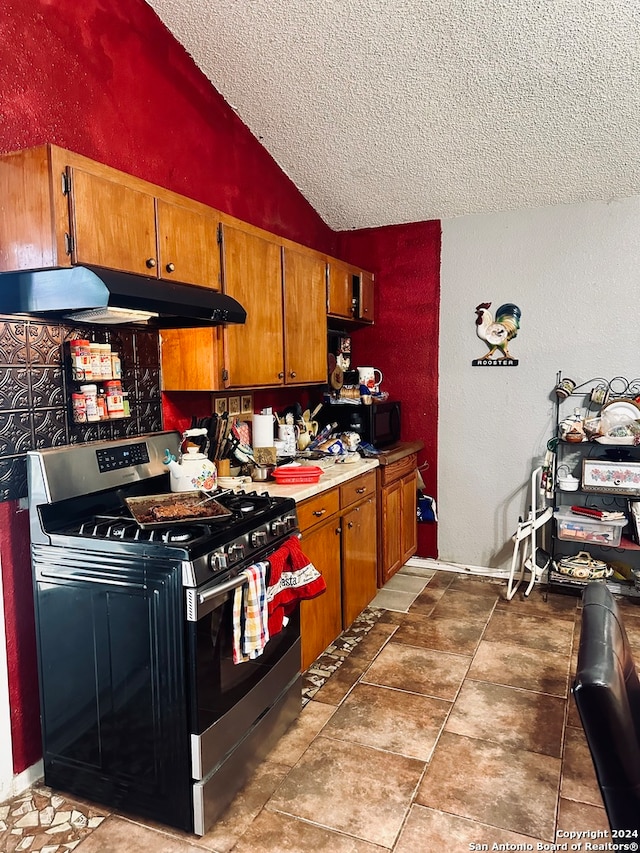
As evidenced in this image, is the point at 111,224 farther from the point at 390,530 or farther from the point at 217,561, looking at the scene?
the point at 390,530

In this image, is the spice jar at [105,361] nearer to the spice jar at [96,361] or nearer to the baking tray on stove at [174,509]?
the spice jar at [96,361]

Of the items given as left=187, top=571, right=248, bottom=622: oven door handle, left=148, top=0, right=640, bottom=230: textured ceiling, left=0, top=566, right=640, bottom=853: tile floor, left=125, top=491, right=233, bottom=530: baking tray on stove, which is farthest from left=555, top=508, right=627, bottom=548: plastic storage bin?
left=187, top=571, right=248, bottom=622: oven door handle

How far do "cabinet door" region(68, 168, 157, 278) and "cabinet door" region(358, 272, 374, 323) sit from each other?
208 centimetres

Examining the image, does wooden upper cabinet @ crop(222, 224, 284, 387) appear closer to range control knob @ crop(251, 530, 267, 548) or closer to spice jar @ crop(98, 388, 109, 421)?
spice jar @ crop(98, 388, 109, 421)

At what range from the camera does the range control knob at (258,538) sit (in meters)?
2.12

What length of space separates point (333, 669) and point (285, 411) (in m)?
1.61

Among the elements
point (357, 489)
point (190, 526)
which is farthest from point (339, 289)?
point (190, 526)

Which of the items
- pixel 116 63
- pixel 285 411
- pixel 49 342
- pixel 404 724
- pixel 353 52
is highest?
pixel 353 52

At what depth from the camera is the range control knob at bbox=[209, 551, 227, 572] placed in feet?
6.18

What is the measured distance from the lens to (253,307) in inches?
116

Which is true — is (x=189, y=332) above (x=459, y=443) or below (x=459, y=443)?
above

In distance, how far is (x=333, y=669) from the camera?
2973 millimetres

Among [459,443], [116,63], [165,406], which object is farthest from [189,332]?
[459,443]

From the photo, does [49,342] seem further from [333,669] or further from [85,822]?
[333,669]
